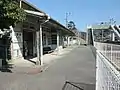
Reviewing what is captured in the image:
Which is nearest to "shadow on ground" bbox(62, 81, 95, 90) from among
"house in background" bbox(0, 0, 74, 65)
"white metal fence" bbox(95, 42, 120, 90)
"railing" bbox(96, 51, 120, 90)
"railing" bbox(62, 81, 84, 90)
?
"railing" bbox(62, 81, 84, 90)

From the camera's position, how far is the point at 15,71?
1136cm

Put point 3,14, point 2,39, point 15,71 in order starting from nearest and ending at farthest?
point 3,14
point 15,71
point 2,39

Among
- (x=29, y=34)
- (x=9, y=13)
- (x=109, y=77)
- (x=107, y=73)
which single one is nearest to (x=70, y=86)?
(x=9, y=13)

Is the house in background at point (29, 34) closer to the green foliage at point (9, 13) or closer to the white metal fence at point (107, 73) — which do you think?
the green foliage at point (9, 13)

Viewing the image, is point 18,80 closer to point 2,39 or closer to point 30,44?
point 2,39

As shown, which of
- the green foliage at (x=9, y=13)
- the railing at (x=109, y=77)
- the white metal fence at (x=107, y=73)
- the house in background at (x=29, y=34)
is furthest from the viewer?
the house in background at (x=29, y=34)

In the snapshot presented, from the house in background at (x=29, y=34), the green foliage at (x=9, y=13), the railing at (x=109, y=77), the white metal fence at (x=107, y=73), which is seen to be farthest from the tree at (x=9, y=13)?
the railing at (x=109, y=77)

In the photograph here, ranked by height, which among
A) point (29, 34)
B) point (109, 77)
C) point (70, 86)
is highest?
point (29, 34)

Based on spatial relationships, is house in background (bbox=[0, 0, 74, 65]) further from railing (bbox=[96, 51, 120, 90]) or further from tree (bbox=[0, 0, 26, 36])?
railing (bbox=[96, 51, 120, 90])

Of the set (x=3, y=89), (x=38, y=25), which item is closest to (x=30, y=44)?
(x=38, y=25)

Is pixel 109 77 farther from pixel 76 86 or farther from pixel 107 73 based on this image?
pixel 76 86

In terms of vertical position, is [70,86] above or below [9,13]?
below

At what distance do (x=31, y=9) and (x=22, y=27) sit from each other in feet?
19.5

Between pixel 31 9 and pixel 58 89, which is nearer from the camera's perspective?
pixel 58 89
